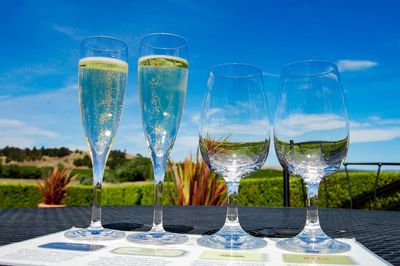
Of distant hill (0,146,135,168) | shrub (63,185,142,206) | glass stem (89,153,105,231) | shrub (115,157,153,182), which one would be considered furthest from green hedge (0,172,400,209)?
distant hill (0,146,135,168)

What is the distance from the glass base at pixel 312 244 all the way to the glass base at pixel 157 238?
0.26 m

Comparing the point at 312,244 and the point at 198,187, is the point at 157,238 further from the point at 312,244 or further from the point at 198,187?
the point at 198,187

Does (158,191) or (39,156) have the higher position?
(39,156)

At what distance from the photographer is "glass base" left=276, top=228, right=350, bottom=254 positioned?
91cm

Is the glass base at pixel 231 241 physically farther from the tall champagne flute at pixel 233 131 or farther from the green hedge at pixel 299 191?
the green hedge at pixel 299 191

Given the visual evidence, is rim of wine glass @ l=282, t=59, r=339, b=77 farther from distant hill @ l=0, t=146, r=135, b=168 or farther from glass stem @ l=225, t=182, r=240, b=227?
distant hill @ l=0, t=146, r=135, b=168

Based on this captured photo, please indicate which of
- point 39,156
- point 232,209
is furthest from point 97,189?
point 39,156

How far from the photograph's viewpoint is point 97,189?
1.16m

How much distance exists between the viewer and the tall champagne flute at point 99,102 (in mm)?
1184

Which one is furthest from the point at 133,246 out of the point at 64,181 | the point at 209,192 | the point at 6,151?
the point at 6,151

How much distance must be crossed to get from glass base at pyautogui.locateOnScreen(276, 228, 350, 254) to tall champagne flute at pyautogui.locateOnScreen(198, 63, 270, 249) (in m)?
0.08

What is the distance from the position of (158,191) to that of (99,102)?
0.34 metres

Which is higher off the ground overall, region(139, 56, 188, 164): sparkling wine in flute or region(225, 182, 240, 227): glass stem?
region(139, 56, 188, 164): sparkling wine in flute

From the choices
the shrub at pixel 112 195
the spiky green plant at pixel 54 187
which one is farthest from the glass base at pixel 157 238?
the spiky green plant at pixel 54 187
